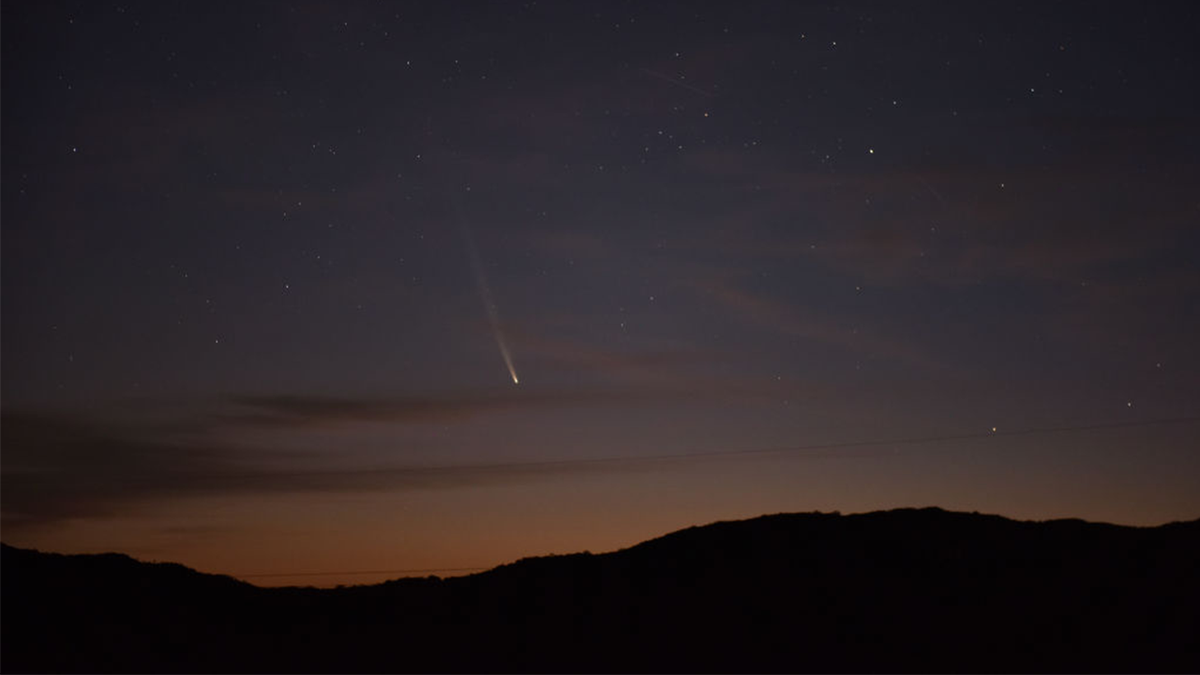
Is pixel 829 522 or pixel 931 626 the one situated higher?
pixel 829 522

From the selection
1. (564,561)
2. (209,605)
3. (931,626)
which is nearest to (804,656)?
(931,626)

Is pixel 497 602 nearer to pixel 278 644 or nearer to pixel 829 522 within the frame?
pixel 278 644

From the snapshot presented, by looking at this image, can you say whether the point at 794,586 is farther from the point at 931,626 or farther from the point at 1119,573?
the point at 1119,573

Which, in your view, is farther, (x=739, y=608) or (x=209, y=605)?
(x=209, y=605)

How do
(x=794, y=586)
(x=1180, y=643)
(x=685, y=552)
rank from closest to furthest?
(x=1180, y=643)
(x=794, y=586)
(x=685, y=552)

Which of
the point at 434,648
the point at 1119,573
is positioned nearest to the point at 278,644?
the point at 434,648

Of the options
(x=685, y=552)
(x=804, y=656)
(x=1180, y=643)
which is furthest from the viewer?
(x=685, y=552)
